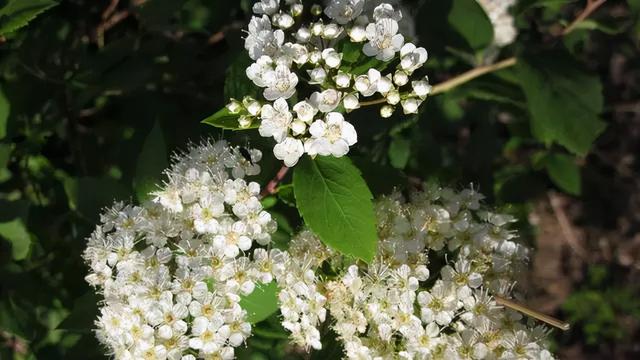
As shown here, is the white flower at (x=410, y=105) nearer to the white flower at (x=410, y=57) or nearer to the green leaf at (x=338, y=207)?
the white flower at (x=410, y=57)

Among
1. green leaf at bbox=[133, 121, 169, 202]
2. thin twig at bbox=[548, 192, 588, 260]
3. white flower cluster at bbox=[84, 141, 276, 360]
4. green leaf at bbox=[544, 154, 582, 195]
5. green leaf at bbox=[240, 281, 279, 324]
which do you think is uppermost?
green leaf at bbox=[133, 121, 169, 202]

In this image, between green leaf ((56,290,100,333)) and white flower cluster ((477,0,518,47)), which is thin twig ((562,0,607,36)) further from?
green leaf ((56,290,100,333))

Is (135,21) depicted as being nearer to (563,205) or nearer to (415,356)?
(415,356)

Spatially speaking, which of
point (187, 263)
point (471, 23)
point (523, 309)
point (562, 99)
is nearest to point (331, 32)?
point (187, 263)

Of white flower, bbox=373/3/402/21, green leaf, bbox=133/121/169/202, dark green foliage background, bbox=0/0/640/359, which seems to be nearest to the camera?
white flower, bbox=373/3/402/21

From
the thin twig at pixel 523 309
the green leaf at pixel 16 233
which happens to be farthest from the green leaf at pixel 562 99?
the green leaf at pixel 16 233

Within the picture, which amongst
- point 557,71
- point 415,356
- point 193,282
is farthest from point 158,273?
point 557,71

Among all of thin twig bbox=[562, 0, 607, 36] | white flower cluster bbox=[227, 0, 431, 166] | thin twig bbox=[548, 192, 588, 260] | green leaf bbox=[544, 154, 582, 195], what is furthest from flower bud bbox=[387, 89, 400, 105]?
thin twig bbox=[548, 192, 588, 260]
